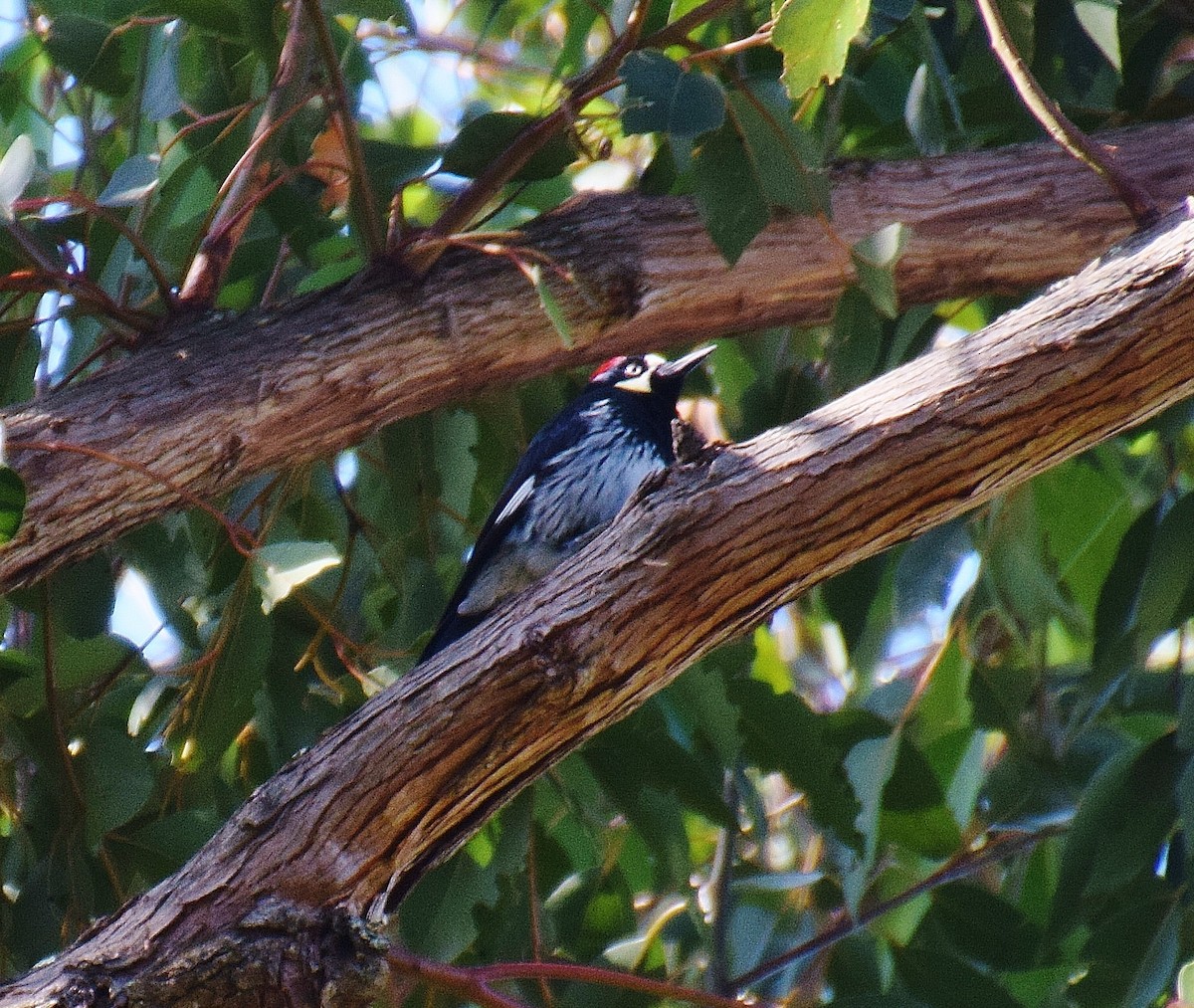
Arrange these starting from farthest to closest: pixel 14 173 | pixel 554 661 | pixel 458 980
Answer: pixel 14 173 → pixel 554 661 → pixel 458 980

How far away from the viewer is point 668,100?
2.29 metres

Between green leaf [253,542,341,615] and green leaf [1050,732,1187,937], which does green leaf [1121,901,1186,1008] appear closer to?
green leaf [1050,732,1187,937]

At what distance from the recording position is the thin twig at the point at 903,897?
10.2ft

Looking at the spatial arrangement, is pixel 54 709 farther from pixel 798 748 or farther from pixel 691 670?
pixel 798 748

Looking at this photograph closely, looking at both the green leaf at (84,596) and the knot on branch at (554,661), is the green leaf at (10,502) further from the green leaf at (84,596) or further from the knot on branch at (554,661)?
the green leaf at (84,596)

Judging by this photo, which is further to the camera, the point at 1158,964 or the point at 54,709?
the point at 1158,964

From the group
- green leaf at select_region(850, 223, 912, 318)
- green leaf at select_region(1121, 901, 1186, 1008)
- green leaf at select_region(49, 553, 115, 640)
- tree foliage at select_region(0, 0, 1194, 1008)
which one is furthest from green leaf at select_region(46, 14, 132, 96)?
green leaf at select_region(1121, 901, 1186, 1008)

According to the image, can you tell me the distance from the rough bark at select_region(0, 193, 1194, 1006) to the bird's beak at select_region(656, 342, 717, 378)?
133 cm

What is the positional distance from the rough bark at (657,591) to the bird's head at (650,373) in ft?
4.53

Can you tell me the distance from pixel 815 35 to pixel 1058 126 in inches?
16.6

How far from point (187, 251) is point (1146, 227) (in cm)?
160

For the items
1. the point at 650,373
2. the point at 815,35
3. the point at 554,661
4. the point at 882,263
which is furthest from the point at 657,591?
the point at 650,373

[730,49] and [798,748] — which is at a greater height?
[730,49]

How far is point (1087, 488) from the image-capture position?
12.6 feet
